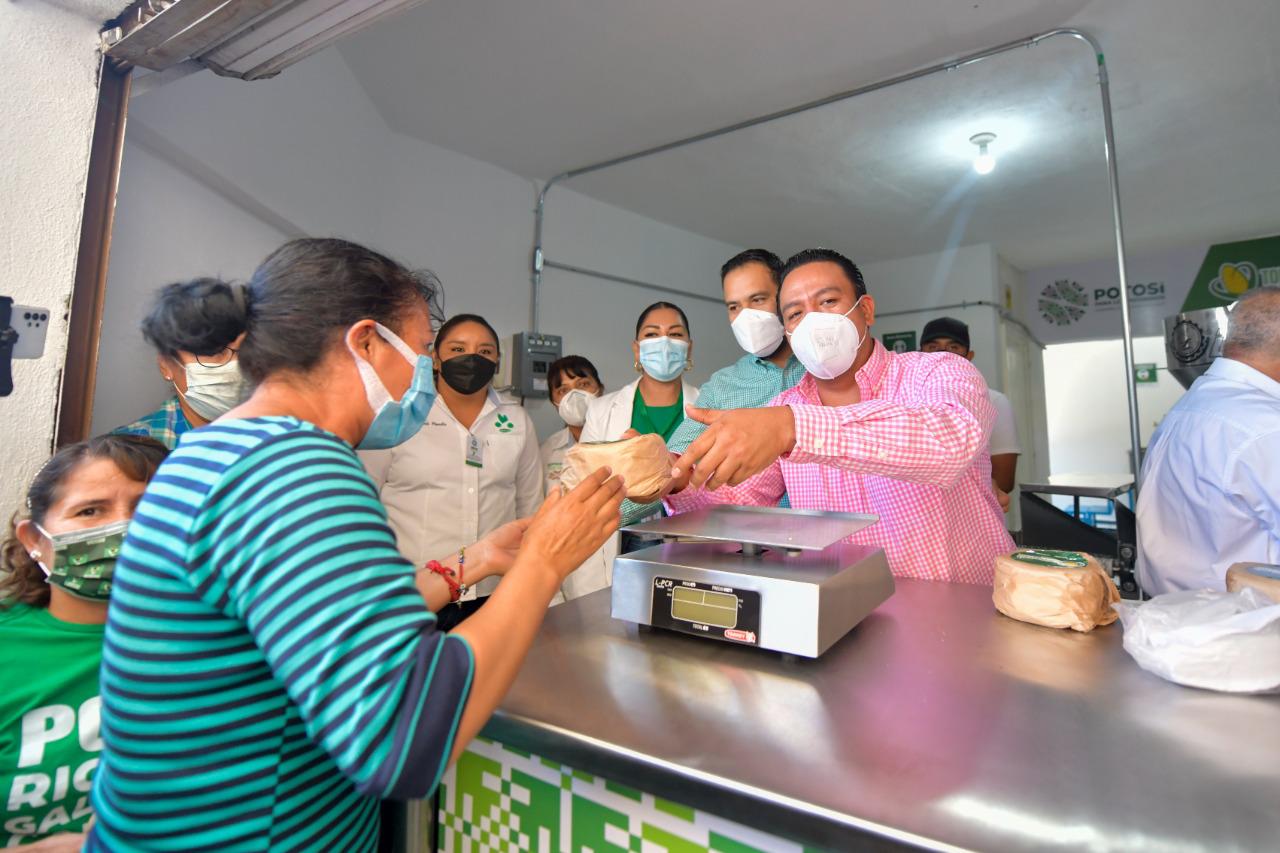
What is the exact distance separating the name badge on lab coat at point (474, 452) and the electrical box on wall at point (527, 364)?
141 cm

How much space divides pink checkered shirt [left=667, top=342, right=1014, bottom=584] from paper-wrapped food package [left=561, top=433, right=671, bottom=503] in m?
0.28

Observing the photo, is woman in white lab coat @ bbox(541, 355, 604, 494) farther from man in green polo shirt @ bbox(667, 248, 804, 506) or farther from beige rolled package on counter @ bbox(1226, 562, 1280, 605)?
beige rolled package on counter @ bbox(1226, 562, 1280, 605)

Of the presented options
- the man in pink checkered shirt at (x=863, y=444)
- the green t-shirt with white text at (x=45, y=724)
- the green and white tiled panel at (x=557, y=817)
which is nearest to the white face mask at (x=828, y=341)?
the man in pink checkered shirt at (x=863, y=444)

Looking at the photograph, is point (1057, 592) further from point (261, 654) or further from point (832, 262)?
point (261, 654)

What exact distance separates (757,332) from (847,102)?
2.08 m

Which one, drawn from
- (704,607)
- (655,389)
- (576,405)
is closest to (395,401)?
(704,607)

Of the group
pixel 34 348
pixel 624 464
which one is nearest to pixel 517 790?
pixel 624 464

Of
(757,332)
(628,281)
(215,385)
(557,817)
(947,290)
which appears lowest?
(557,817)

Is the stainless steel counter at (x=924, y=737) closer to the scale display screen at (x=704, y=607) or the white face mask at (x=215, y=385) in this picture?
the scale display screen at (x=704, y=607)

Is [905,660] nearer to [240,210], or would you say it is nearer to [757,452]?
[757,452]

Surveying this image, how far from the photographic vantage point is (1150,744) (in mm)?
662

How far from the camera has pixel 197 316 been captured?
2.78 ft

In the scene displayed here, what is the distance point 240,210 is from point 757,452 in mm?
2232

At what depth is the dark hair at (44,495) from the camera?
3.67ft
